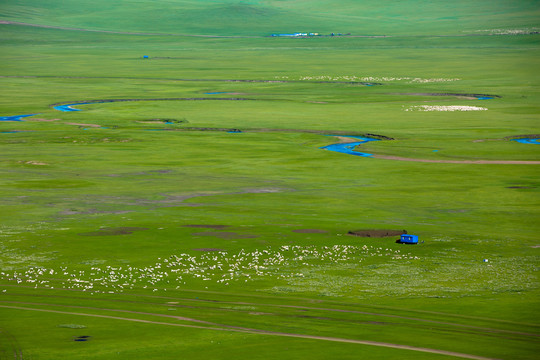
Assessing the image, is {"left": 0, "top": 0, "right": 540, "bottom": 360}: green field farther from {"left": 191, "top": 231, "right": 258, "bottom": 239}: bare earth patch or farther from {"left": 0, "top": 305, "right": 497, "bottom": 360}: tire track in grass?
{"left": 191, "top": 231, "right": 258, "bottom": 239}: bare earth patch

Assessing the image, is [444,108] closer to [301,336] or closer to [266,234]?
[266,234]

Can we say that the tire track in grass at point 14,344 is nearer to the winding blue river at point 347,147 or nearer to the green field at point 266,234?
the green field at point 266,234

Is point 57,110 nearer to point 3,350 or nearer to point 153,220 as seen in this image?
point 153,220

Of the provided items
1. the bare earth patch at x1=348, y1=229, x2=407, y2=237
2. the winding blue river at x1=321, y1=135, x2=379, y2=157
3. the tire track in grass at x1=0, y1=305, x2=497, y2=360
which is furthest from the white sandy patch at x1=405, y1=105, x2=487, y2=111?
the tire track in grass at x1=0, y1=305, x2=497, y2=360

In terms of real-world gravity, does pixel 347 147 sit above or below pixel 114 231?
below

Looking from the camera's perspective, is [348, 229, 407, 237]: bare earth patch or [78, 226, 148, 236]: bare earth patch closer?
[348, 229, 407, 237]: bare earth patch

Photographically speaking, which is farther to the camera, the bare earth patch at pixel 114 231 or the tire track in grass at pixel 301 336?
the bare earth patch at pixel 114 231

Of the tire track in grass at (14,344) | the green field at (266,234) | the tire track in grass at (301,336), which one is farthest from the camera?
the green field at (266,234)

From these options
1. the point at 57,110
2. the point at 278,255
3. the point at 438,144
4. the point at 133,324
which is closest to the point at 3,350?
the point at 133,324

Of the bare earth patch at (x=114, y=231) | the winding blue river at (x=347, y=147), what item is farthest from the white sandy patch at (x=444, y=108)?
the bare earth patch at (x=114, y=231)

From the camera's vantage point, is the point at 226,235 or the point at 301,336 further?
the point at 226,235

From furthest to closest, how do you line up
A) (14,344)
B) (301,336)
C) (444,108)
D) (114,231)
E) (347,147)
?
(444,108)
(347,147)
(114,231)
(301,336)
(14,344)

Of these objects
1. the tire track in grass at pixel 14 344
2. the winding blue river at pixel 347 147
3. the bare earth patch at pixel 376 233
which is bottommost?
the winding blue river at pixel 347 147

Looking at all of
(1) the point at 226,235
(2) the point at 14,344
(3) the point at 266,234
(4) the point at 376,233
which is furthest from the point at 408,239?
(2) the point at 14,344
